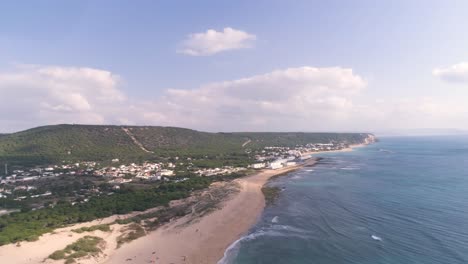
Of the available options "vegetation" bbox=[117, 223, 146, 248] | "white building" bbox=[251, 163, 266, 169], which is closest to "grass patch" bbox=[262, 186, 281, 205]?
"vegetation" bbox=[117, 223, 146, 248]

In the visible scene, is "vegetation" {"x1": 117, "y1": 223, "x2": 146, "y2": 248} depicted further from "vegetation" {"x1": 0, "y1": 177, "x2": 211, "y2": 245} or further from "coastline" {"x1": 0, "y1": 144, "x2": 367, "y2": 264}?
"vegetation" {"x1": 0, "y1": 177, "x2": 211, "y2": 245}

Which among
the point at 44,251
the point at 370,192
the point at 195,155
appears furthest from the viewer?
the point at 195,155

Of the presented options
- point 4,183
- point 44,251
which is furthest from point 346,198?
point 4,183

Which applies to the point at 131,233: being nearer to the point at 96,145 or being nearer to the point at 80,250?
the point at 80,250

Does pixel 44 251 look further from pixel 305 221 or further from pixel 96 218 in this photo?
pixel 305 221

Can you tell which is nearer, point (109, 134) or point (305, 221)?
point (305, 221)

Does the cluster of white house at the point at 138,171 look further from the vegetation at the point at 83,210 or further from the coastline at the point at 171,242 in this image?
the coastline at the point at 171,242
